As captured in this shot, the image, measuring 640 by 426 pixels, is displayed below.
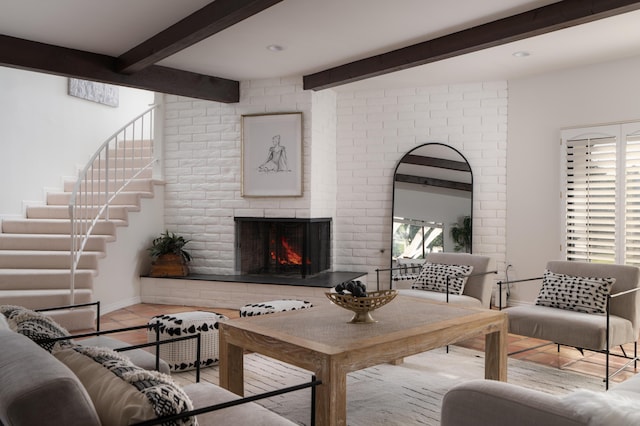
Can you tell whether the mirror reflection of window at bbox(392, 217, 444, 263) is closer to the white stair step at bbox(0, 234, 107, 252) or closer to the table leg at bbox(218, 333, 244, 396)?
the white stair step at bbox(0, 234, 107, 252)

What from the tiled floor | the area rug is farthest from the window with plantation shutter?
the area rug

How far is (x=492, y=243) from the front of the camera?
6.08 metres

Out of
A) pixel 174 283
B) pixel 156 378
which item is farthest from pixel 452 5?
pixel 174 283

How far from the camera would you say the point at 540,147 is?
19.1ft

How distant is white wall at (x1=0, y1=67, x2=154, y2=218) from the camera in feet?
20.7

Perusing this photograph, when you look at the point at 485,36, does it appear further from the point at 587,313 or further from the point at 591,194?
the point at 587,313

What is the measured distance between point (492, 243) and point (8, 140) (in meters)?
5.64

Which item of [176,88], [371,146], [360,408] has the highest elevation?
[176,88]

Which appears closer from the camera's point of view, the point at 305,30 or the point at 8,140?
the point at 305,30

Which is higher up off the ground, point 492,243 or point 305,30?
point 305,30

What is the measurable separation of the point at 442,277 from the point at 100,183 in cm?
450

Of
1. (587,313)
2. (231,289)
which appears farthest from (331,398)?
(231,289)

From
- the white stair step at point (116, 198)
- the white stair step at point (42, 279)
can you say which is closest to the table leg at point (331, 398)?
the white stair step at point (42, 279)

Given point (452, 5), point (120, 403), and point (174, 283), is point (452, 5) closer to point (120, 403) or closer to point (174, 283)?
point (120, 403)
